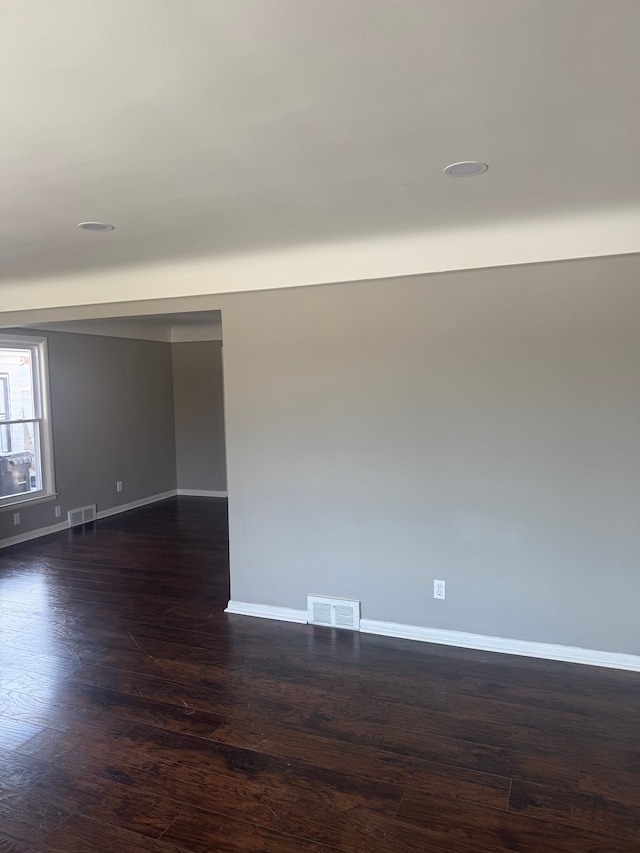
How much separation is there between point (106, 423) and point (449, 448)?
4855 millimetres

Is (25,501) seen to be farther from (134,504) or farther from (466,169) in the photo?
(466,169)

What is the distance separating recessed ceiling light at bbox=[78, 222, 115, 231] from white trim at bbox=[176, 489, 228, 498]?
5250mm

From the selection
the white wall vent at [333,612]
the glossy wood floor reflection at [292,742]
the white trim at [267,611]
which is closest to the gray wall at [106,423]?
the glossy wood floor reflection at [292,742]

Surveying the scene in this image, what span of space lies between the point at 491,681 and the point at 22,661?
8.56 feet

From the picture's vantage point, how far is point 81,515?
21.1ft

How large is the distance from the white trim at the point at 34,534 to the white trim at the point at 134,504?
0.53 metres

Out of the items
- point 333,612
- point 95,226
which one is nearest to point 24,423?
point 95,226

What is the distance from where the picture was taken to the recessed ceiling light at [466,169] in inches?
84.2

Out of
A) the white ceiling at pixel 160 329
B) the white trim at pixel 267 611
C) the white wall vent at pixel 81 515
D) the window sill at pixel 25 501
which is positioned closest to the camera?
the white trim at pixel 267 611

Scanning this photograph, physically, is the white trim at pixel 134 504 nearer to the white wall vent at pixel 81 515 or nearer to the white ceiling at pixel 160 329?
the white wall vent at pixel 81 515

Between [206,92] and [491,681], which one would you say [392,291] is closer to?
[206,92]

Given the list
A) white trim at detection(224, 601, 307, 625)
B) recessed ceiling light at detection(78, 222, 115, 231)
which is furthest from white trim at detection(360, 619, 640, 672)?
recessed ceiling light at detection(78, 222, 115, 231)

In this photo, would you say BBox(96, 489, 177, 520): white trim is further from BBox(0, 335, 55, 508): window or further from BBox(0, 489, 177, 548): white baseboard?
BBox(0, 335, 55, 508): window

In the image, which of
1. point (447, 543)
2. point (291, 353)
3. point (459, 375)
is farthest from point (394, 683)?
point (291, 353)
